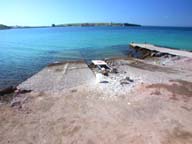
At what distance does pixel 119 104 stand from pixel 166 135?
2981 mm

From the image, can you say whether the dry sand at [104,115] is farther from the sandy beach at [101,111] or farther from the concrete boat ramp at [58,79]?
the concrete boat ramp at [58,79]

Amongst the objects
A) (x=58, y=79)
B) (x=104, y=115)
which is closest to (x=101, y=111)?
(x=104, y=115)

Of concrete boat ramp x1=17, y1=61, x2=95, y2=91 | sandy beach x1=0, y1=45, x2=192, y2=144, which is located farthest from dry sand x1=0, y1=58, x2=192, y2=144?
concrete boat ramp x1=17, y1=61, x2=95, y2=91

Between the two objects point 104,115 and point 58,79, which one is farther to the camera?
point 58,79

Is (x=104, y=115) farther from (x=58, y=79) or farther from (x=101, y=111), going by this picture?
(x=58, y=79)

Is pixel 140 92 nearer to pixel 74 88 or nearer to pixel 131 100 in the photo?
pixel 131 100

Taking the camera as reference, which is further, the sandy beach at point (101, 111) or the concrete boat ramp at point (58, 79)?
the concrete boat ramp at point (58, 79)

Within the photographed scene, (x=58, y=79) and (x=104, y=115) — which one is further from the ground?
(x=104, y=115)

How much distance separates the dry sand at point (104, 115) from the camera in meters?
6.72

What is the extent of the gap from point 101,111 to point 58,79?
6176mm

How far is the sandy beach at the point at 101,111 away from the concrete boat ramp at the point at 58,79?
6 centimetres

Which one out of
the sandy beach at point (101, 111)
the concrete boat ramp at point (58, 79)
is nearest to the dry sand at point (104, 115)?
the sandy beach at point (101, 111)

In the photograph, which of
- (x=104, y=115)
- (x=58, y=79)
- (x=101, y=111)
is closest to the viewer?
(x=104, y=115)

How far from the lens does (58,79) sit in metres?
14.0
